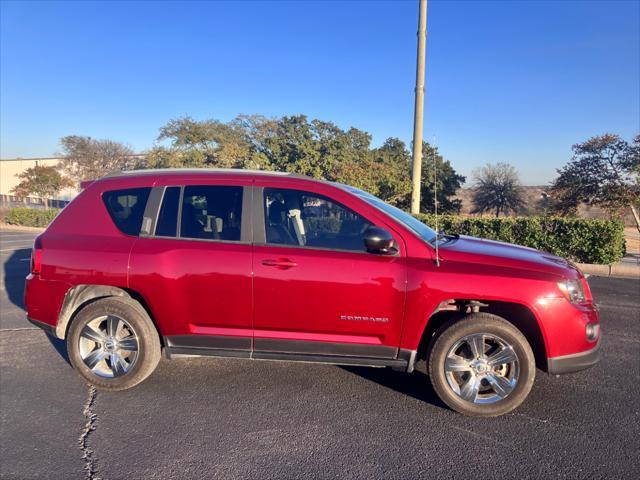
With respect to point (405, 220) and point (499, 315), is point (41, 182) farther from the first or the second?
point (499, 315)

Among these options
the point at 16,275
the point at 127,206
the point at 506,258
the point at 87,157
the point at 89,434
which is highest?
the point at 87,157

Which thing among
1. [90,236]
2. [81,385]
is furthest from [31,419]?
[90,236]

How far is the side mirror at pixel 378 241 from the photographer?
10.3 feet

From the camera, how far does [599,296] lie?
7.16 metres

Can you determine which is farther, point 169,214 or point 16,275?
point 16,275

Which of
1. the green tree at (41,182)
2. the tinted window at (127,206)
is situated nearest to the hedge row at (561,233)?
the tinted window at (127,206)

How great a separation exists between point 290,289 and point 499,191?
137ft

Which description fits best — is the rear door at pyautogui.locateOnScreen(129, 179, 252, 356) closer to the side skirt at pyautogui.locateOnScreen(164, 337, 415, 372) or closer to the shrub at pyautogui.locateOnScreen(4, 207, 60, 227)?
the side skirt at pyautogui.locateOnScreen(164, 337, 415, 372)

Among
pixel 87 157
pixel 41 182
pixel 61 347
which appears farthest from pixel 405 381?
pixel 87 157

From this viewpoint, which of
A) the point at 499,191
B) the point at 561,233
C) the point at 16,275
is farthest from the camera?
the point at 499,191

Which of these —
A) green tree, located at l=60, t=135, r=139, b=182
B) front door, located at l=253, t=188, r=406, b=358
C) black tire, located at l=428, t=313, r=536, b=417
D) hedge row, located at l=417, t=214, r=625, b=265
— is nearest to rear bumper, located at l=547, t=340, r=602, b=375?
black tire, located at l=428, t=313, r=536, b=417

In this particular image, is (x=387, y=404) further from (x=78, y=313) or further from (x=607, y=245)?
(x=607, y=245)

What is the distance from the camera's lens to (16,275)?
28.9 feet

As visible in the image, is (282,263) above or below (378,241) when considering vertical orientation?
below
